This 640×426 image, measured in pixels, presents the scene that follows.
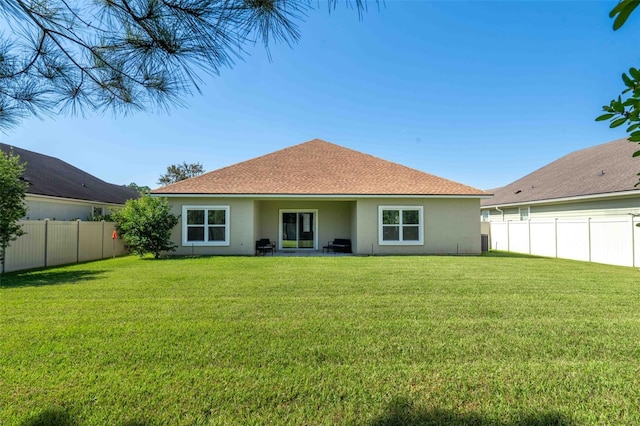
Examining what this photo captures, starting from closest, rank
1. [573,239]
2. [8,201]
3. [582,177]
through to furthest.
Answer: [8,201] → [573,239] → [582,177]

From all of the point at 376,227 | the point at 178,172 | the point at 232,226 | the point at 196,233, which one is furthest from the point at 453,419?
the point at 178,172

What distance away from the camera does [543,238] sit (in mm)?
14586

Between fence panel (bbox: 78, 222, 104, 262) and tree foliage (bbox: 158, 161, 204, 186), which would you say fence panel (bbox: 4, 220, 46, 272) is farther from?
tree foliage (bbox: 158, 161, 204, 186)

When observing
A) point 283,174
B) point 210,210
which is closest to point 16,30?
point 210,210

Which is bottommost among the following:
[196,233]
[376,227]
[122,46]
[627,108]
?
[196,233]

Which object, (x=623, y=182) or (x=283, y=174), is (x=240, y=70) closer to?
(x=283, y=174)

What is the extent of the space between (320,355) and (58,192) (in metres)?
18.5

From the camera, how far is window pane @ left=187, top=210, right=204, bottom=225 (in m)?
14.4

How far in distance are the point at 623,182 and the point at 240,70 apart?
16.3m

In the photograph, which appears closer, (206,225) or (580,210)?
(580,210)

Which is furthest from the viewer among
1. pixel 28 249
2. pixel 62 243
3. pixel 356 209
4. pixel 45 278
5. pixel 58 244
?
pixel 356 209

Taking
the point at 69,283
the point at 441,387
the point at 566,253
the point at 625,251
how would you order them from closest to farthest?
the point at 441,387
the point at 69,283
the point at 625,251
the point at 566,253

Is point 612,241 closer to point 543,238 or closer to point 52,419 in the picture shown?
point 543,238

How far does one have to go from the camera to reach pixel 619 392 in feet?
9.50
